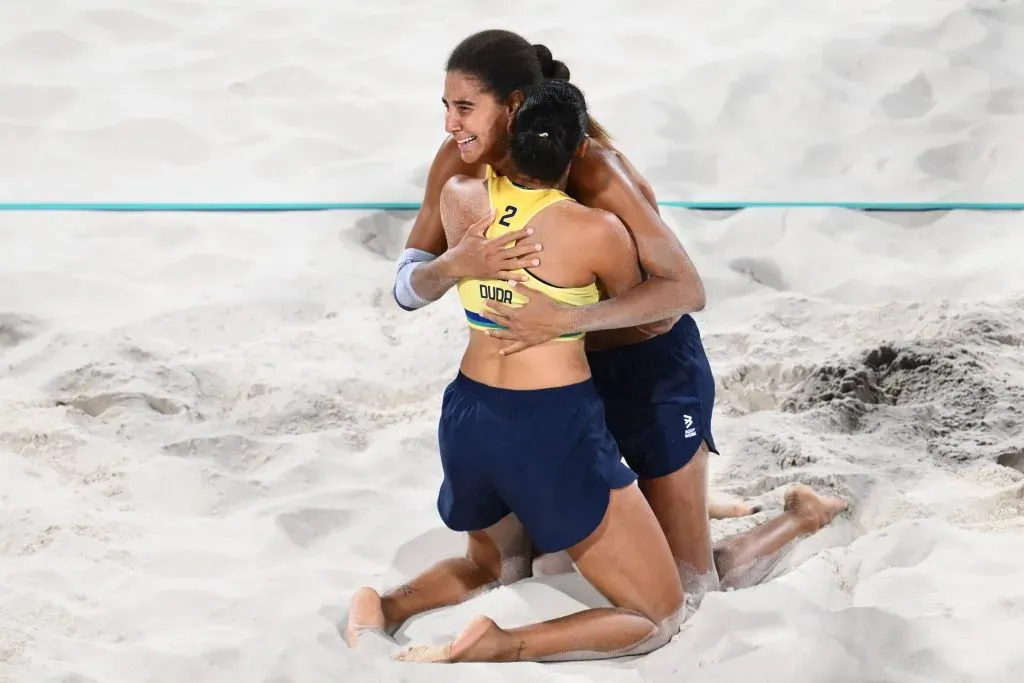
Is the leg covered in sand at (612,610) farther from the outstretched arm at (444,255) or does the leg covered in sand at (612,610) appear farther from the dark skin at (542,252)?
the outstretched arm at (444,255)

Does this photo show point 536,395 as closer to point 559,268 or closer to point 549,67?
point 559,268

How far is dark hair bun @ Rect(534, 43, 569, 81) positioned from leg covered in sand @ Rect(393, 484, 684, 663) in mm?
770

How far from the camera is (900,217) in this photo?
448 cm

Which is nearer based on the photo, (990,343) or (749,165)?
(990,343)

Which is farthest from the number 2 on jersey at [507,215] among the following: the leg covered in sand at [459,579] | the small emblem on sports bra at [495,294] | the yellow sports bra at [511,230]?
the leg covered in sand at [459,579]

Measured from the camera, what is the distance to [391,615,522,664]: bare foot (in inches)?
83.2

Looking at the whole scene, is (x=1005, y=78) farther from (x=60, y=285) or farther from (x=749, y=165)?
(x=60, y=285)

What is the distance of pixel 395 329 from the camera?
3727mm

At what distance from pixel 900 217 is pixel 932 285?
1.98 ft

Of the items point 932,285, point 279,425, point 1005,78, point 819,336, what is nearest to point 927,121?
point 1005,78

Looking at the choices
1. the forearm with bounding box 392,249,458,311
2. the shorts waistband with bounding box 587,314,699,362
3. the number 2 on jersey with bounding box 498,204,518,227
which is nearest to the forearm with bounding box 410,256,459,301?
the forearm with bounding box 392,249,458,311

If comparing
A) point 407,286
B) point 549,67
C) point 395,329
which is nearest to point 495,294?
A: point 407,286

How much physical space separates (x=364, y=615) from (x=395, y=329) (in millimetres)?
1543

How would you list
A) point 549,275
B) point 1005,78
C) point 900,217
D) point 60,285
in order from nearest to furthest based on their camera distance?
point 549,275 → point 60,285 → point 900,217 → point 1005,78
